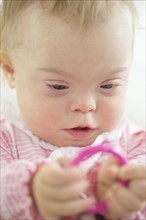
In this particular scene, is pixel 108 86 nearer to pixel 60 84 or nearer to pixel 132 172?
pixel 60 84

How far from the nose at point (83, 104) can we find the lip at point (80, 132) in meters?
0.05

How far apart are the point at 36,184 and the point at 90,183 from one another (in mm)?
73

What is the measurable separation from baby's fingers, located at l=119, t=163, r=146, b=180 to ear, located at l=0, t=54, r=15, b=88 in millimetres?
407

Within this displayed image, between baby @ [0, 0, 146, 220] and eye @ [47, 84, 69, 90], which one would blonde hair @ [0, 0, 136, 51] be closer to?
baby @ [0, 0, 146, 220]

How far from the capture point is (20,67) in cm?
97

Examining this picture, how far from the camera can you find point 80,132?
3.11ft

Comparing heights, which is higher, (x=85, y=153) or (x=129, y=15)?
(x=129, y=15)

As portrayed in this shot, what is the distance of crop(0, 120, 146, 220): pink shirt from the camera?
0.76 meters

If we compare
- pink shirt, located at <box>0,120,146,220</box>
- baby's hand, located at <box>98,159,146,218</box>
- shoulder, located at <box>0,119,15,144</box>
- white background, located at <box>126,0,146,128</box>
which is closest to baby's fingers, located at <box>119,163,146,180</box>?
baby's hand, located at <box>98,159,146,218</box>

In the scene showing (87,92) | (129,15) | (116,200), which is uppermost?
(129,15)

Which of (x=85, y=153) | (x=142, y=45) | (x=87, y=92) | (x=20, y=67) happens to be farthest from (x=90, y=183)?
(x=142, y=45)

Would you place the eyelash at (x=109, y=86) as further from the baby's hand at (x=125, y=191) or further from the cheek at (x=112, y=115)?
the baby's hand at (x=125, y=191)

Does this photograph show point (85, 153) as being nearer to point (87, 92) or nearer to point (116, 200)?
point (116, 200)

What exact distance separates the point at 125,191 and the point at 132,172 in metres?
0.02
